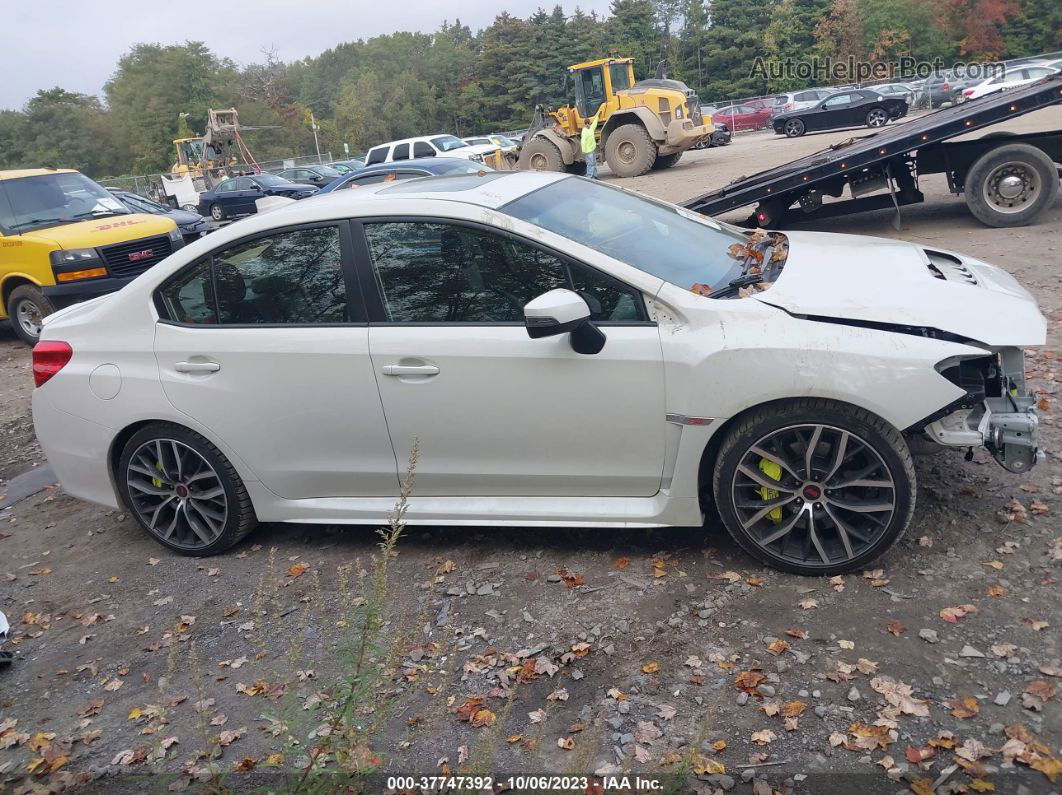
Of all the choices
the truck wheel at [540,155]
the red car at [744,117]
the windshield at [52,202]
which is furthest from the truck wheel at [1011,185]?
the red car at [744,117]

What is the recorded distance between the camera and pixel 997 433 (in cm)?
367

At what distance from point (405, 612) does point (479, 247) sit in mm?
1720

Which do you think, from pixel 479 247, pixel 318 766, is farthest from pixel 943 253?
pixel 318 766

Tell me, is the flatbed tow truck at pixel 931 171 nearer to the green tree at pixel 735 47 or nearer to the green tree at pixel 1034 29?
the green tree at pixel 1034 29

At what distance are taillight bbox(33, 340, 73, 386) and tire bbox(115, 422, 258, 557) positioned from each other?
60 cm

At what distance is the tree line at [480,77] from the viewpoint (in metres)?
61.4

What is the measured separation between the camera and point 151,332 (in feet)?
15.5

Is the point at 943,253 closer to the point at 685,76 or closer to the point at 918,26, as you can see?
the point at 918,26

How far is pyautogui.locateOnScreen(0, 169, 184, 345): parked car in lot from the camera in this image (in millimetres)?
10789

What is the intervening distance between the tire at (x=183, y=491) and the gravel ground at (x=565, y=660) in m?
0.15

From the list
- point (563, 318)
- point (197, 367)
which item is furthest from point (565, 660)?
point (197, 367)

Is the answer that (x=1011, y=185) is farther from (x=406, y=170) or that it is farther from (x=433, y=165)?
(x=433, y=165)

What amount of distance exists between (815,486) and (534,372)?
1.30 meters

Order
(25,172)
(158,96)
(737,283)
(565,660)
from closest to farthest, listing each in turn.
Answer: (565,660), (737,283), (25,172), (158,96)
